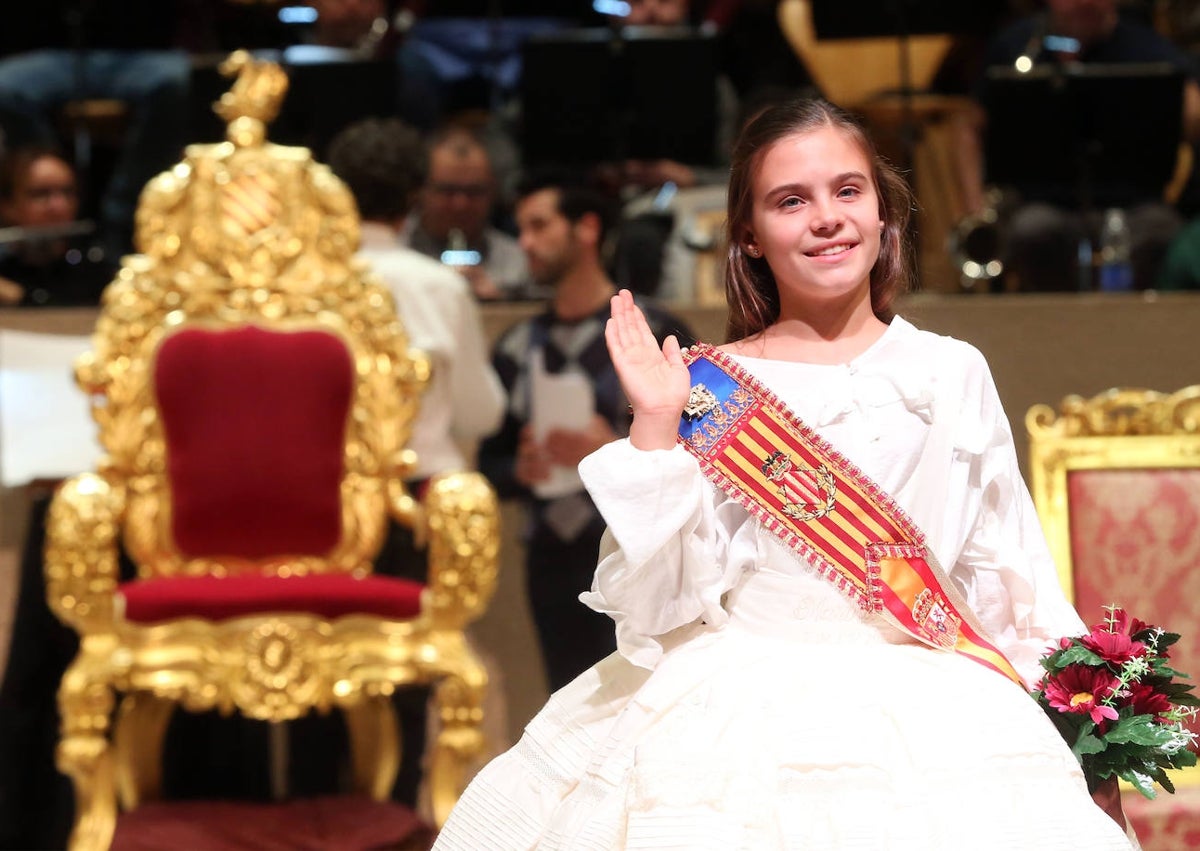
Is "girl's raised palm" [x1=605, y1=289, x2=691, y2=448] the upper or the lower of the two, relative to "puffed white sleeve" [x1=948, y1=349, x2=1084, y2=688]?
upper

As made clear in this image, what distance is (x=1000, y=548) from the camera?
85.4 inches

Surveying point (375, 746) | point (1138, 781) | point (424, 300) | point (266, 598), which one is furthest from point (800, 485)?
point (424, 300)

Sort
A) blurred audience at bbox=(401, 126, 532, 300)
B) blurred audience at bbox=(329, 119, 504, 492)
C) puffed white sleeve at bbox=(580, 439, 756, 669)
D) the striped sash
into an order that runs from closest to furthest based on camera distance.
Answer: puffed white sleeve at bbox=(580, 439, 756, 669) < the striped sash < blurred audience at bbox=(329, 119, 504, 492) < blurred audience at bbox=(401, 126, 532, 300)

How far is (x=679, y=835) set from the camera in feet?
5.98

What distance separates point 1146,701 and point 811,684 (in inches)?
14.8

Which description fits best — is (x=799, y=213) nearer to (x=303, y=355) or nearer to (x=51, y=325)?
(x=303, y=355)

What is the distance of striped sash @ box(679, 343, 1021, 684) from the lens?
2.08 metres

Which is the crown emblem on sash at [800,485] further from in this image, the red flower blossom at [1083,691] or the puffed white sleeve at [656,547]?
the red flower blossom at [1083,691]

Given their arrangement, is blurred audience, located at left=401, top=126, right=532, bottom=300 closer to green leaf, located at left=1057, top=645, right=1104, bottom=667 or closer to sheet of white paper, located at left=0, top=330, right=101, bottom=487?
sheet of white paper, located at left=0, top=330, right=101, bottom=487

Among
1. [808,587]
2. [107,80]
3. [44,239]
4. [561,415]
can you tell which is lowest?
[561,415]

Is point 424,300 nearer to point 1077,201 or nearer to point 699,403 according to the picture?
point 1077,201

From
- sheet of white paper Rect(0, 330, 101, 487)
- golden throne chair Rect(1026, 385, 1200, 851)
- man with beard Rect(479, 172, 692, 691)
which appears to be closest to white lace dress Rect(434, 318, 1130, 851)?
golden throne chair Rect(1026, 385, 1200, 851)

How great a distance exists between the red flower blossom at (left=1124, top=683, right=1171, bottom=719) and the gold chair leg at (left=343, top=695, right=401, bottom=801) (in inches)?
104

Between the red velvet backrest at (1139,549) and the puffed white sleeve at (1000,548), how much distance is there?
946 millimetres
